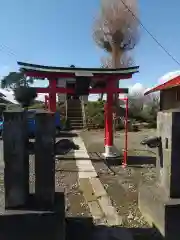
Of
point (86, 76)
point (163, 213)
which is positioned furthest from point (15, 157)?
point (86, 76)

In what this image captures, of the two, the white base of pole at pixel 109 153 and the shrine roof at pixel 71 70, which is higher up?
the shrine roof at pixel 71 70

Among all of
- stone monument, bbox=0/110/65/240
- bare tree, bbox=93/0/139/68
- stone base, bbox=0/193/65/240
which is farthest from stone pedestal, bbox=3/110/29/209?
bare tree, bbox=93/0/139/68

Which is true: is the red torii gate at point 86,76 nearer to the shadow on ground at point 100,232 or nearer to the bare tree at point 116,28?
the shadow on ground at point 100,232

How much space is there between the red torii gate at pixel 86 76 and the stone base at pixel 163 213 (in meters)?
5.89

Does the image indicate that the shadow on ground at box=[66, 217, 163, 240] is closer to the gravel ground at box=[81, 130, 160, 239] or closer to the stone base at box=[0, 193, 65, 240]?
the gravel ground at box=[81, 130, 160, 239]

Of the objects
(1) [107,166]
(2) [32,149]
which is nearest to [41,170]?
(2) [32,149]

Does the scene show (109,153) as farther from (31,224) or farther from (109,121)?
(31,224)

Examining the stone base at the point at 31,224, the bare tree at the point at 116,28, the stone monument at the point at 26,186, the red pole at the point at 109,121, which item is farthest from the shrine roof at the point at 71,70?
the bare tree at the point at 116,28

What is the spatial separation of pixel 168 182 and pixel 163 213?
41 cm

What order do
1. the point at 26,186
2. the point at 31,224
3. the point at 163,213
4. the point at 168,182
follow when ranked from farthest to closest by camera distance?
the point at 168,182
the point at 163,213
the point at 26,186
the point at 31,224

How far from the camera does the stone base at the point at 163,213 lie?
388 cm

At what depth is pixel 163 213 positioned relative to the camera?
3.92 m

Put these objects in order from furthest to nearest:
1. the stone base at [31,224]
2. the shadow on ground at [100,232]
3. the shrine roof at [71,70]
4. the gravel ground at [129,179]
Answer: the shrine roof at [71,70] → the gravel ground at [129,179] → the shadow on ground at [100,232] → the stone base at [31,224]

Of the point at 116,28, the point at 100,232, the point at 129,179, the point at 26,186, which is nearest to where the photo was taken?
the point at 26,186
